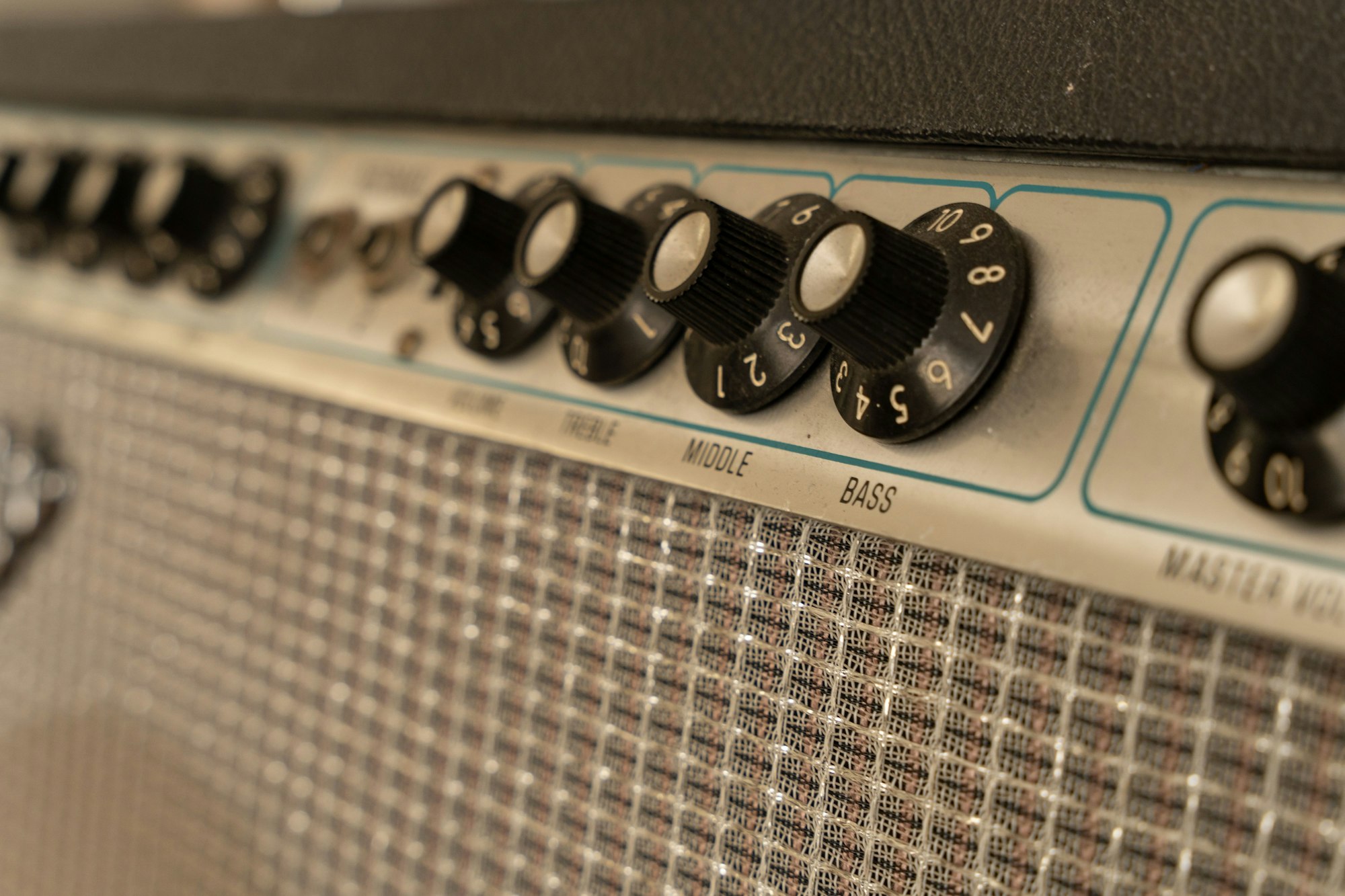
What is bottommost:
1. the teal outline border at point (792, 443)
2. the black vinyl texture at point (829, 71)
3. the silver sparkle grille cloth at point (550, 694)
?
the silver sparkle grille cloth at point (550, 694)

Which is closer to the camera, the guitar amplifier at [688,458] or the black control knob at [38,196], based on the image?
the guitar amplifier at [688,458]

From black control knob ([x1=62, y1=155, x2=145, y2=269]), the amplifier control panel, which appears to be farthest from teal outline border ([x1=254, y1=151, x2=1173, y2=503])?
black control knob ([x1=62, y1=155, x2=145, y2=269])

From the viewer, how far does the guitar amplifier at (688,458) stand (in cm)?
33

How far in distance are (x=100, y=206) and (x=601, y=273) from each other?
45 centimetres

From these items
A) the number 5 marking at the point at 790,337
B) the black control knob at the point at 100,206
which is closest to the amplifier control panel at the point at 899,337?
the number 5 marking at the point at 790,337

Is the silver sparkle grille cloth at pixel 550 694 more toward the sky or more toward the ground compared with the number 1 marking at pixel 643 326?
more toward the ground

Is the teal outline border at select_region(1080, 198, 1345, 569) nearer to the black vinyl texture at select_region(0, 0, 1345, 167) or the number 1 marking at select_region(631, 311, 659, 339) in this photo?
the black vinyl texture at select_region(0, 0, 1345, 167)

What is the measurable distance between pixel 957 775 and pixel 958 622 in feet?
0.18

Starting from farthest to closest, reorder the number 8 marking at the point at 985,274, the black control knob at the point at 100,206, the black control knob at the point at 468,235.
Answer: the black control knob at the point at 100,206 → the black control knob at the point at 468,235 → the number 8 marking at the point at 985,274

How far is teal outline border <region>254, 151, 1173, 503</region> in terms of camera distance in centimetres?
37

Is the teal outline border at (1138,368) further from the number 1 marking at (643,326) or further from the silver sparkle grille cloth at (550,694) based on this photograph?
the number 1 marking at (643,326)

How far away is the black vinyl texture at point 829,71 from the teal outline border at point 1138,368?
0.01 metres

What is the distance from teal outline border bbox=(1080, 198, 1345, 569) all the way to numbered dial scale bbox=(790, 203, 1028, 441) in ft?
0.14

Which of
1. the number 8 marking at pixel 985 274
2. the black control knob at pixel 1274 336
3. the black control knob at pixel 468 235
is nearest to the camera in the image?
the black control knob at pixel 1274 336
